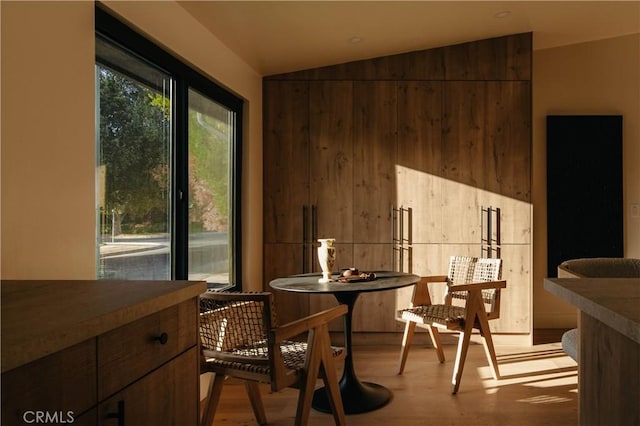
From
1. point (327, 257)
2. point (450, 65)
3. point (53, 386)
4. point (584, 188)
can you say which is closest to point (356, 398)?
point (327, 257)

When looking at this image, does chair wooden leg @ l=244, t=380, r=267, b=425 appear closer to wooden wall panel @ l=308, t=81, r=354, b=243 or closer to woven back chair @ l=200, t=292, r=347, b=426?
woven back chair @ l=200, t=292, r=347, b=426

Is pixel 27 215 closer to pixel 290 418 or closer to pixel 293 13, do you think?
pixel 290 418

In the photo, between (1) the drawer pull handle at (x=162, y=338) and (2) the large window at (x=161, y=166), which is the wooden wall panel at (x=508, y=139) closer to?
(2) the large window at (x=161, y=166)

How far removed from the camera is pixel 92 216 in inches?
78.5

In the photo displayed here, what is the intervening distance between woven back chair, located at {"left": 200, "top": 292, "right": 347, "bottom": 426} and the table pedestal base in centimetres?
51

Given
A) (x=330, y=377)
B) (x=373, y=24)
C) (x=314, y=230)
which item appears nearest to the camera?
(x=330, y=377)

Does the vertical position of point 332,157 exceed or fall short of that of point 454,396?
it exceeds it

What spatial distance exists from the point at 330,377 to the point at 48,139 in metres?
1.57

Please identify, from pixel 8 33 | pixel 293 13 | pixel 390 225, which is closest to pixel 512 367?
pixel 390 225

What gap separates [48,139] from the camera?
1.74 metres

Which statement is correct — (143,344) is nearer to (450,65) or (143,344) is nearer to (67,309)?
(67,309)

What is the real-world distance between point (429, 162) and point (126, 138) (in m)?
2.72

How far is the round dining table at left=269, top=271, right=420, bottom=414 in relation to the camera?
2.74 meters

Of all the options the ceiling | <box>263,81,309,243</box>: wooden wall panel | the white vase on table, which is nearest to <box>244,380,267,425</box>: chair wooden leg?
the white vase on table
